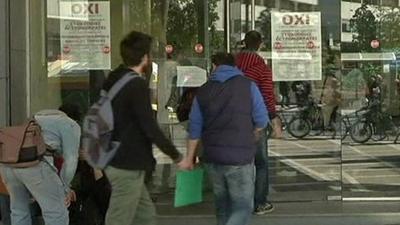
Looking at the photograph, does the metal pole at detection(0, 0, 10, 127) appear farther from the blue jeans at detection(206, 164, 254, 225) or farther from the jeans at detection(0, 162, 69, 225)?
the blue jeans at detection(206, 164, 254, 225)

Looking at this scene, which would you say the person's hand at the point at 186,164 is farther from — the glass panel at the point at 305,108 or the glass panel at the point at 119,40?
the glass panel at the point at 305,108

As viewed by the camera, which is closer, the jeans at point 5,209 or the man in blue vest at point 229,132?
the man in blue vest at point 229,132

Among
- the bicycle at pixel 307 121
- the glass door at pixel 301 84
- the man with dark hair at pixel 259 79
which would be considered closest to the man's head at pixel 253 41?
Result: the man with dark hair at pixel 259 79

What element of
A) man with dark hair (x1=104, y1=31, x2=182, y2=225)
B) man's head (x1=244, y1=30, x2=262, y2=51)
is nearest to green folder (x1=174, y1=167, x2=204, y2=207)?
man with dark hair (x1=104, y1=31, x2=182, y2=225)

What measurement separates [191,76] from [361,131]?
208cm

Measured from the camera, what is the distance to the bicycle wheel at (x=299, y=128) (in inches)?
350

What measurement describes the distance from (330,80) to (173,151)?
4.06 meters

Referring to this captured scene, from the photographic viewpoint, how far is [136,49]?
212 inches

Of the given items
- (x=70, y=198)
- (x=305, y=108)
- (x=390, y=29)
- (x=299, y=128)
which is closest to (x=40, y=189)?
(x=70, y=198)

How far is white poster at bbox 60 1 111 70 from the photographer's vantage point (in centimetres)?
883

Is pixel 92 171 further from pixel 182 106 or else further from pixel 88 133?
pixel 182 106

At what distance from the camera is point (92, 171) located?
684 cm

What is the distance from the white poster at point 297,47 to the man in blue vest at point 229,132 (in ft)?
9.51

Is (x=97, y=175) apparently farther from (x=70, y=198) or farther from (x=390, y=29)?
(x=390, y=29)
